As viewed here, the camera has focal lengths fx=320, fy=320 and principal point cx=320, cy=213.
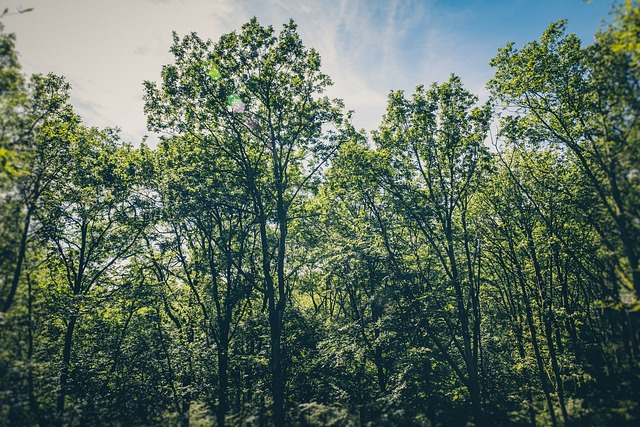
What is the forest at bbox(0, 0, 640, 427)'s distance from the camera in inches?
542

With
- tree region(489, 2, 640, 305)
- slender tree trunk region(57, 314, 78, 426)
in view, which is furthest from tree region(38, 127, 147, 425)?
tree region(489, 2, 640, 305)

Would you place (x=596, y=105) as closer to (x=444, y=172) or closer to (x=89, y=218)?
(x=444, y=172)

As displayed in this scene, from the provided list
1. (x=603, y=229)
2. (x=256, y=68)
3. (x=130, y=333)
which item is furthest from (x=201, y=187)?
(x=603, y=229)

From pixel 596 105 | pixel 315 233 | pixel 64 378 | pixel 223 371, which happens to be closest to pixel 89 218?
pixel 64 378

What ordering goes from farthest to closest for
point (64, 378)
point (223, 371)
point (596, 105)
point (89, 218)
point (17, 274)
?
1. point (89, 218)
2. point (223, 371)
3. point (64, 378)
4. point (596, 105)
5. point (17, 274)

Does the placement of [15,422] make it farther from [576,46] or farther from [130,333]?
[576,46]

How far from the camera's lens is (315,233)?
827 inches

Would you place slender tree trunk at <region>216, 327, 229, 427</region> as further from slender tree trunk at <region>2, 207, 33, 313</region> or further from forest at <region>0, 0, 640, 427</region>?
slender tree trunk at <region>2, 207, 33, 313</region>

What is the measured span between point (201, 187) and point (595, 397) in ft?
70.3

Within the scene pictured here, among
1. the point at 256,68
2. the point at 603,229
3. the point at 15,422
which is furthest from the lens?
the point at 256,68

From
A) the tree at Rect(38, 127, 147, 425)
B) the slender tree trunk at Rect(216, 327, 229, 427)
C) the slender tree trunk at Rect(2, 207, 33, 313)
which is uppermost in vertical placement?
the tree at Rect(38, 127, 147, 425)

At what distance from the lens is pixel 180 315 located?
22.1 m

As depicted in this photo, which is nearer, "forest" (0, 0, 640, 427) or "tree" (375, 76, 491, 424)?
"forest" (0, 0, 640, 427)

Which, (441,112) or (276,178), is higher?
(441,112)
